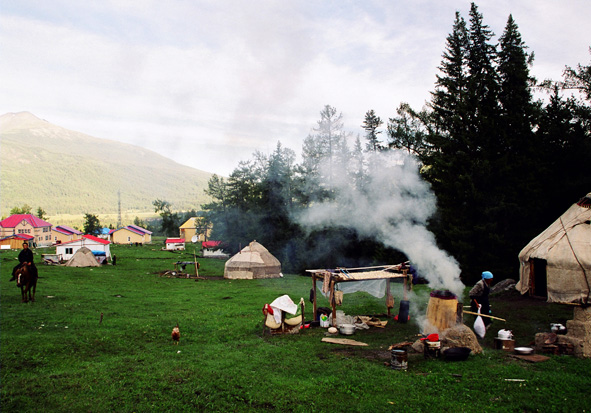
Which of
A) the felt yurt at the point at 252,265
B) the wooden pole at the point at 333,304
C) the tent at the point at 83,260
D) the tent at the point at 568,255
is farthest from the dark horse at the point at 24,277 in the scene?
the tent at the point at 83,260

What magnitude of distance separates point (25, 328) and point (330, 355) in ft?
27.3

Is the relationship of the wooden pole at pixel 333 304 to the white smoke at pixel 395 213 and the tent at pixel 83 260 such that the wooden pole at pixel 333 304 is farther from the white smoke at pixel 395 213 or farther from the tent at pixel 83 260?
the tent at pixel 83 260

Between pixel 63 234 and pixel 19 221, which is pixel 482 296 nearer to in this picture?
pixel 63 234

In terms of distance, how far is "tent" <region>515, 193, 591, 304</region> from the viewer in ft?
34.9

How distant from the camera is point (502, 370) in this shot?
784cm

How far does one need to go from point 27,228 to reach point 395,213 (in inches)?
2626

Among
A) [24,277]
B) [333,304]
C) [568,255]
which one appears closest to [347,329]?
[333,304]

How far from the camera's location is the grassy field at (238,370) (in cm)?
644

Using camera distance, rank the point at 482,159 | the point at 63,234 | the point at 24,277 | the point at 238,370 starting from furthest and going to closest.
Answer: the point at 63,234 → the point at 482,159 → the point at 24,277 → the point at 238,370

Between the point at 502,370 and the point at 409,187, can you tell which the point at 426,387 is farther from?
the point at 409,187

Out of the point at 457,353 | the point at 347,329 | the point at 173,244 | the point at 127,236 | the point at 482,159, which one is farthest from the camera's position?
the point at 127,236

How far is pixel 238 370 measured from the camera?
7.94 meters

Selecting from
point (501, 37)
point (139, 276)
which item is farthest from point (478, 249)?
point (139, 276)

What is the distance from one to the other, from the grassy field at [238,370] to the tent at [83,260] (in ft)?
61.6
